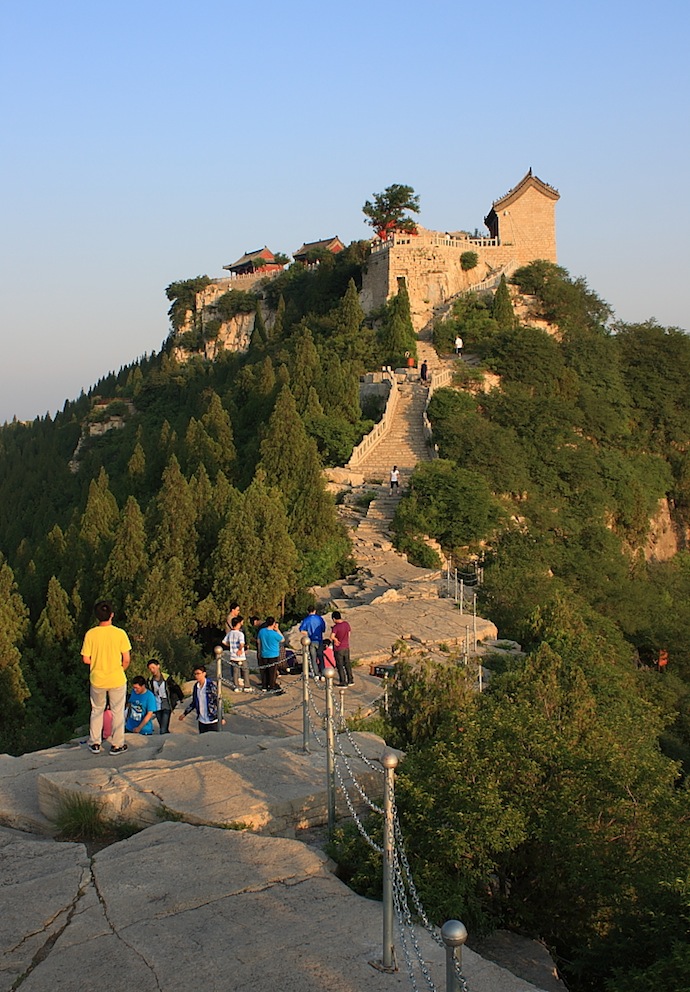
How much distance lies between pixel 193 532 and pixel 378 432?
11785 mm

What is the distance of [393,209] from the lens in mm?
48750

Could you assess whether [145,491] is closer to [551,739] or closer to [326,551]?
[326,551]

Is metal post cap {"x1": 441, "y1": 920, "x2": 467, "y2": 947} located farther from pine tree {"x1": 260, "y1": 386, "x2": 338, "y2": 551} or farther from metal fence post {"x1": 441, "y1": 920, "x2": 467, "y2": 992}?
pine tree {"x1": 260, "y1": 386, "x2": 338, "y2": 551}

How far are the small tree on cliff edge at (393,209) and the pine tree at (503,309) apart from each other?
8798 mm

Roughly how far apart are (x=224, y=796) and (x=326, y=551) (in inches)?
609

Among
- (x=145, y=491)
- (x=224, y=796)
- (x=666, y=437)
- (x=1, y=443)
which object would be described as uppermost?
(x=1, y=443)

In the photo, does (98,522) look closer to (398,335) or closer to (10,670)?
(10,670)

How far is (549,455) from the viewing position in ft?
105

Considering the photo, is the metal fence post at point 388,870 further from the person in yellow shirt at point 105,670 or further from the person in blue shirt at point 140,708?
the person in blue shirt at point 140,708

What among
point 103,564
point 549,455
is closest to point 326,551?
point 103,564

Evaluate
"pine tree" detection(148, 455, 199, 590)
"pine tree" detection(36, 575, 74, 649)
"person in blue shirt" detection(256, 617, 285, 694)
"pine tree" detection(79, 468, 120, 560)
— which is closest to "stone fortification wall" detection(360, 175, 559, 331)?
"pine tree" detection(79, 468, 120, 560)

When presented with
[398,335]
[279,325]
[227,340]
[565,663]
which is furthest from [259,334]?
[565,663]

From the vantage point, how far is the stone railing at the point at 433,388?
101 feet

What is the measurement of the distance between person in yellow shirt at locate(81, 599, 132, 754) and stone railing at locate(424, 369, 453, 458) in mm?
22212
